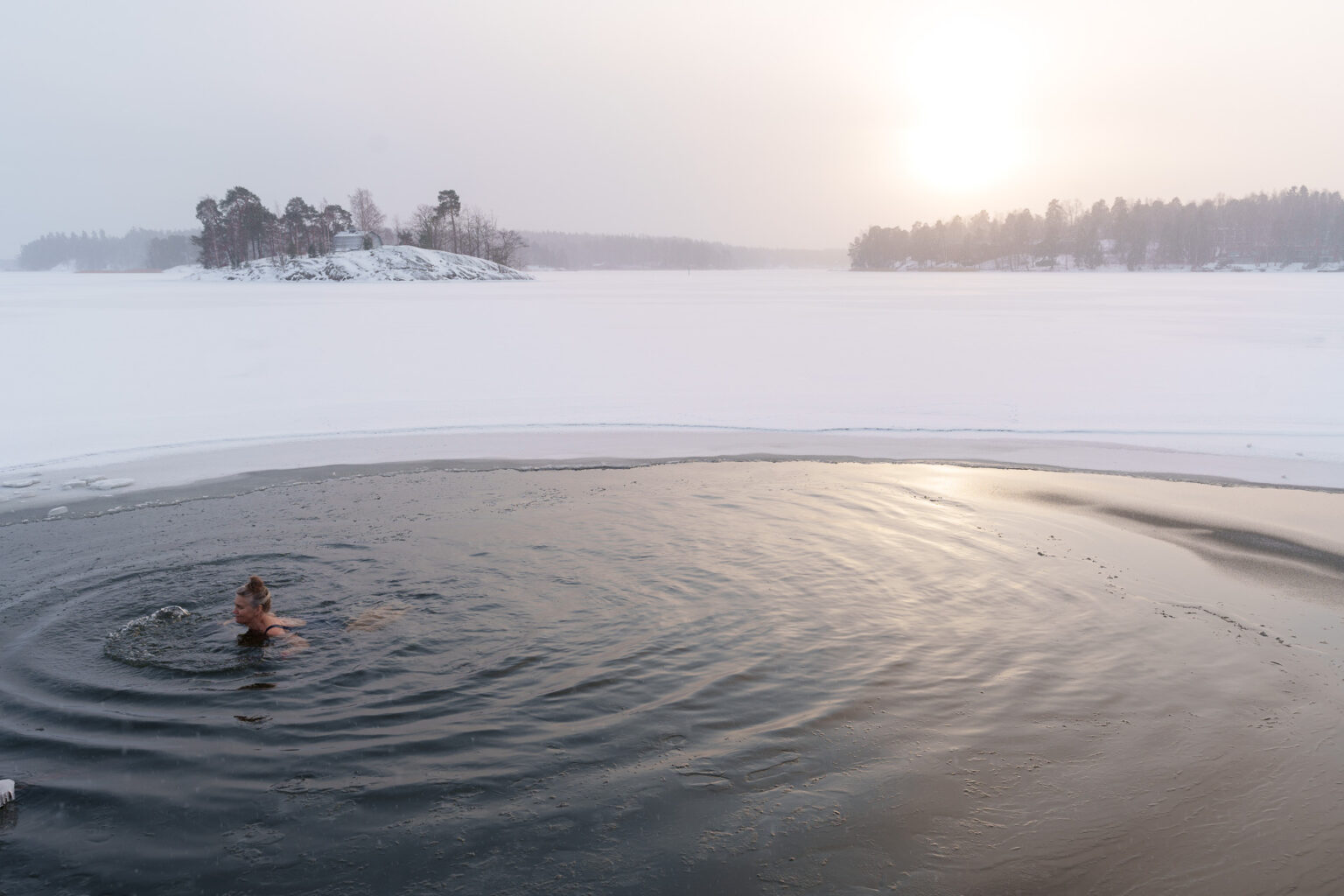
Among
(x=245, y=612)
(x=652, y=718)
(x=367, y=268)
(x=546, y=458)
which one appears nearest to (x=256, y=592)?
(x=245, y=612)

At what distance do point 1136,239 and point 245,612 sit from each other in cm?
13476

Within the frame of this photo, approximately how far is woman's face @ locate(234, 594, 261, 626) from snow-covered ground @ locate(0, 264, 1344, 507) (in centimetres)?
545

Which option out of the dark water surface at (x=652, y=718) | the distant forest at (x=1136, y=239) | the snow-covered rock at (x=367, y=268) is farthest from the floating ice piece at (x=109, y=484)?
the distant forest at (x=1136, y=239)

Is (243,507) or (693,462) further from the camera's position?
(693,462)

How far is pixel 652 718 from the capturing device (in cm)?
490

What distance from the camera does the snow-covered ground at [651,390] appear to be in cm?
1219

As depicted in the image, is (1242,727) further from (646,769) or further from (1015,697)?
(646,769)

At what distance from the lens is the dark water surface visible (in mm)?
3703

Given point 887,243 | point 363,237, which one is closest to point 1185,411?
point 363,237

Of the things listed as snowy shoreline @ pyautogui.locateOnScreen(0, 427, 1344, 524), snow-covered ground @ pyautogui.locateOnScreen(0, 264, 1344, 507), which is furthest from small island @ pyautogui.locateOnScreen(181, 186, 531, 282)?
snowy shoreline @ pyautogui.locateOnScreen(0, 427, 1344, 524)

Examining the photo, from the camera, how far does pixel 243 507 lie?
9164 mm

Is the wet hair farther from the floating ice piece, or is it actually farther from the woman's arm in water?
the floating ice piece

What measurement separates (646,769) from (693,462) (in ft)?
24.1

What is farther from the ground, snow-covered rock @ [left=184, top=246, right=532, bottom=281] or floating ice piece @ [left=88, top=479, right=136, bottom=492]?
snow-covered rock @ [left=184, top=246, right=532, bottom=281]
